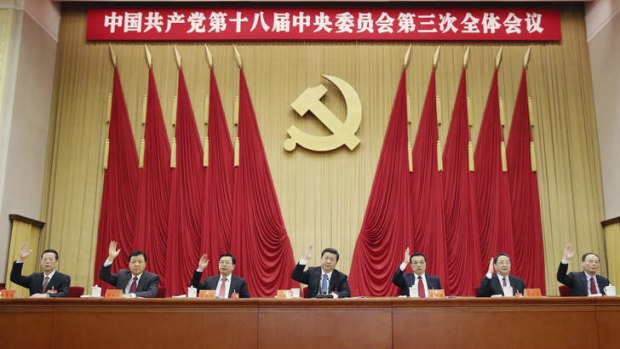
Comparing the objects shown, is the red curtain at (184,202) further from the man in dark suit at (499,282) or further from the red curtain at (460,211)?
the man in dark suit at (499,282)

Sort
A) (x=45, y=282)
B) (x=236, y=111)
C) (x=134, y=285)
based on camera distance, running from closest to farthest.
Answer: (x=134, y=285)
(x=45, y=282)
(x=236, y=111)

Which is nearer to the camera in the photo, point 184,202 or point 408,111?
point 184,202

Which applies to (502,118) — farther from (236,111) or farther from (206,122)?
(206,122)

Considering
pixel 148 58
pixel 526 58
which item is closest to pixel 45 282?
pixel 148 58

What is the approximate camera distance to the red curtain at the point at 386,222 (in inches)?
257

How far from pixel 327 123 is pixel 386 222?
4.26ft

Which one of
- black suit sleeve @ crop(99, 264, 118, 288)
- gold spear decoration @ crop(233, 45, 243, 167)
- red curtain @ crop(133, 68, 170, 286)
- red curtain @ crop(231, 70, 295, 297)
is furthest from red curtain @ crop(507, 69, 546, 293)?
black suit sleeve @ crop(99, 264, 118, 288)

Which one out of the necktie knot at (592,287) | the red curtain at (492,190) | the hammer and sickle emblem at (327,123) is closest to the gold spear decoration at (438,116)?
the red curtain at (492,190)

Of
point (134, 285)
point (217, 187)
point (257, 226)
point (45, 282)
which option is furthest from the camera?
point (217, 187)

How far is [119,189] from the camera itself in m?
6.79

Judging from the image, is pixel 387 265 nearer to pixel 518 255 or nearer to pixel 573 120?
pixel 518 255

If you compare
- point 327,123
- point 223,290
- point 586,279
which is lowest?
point 223,290

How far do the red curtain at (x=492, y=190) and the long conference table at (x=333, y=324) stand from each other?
9.53 ft

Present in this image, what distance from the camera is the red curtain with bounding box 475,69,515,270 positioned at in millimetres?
6609
